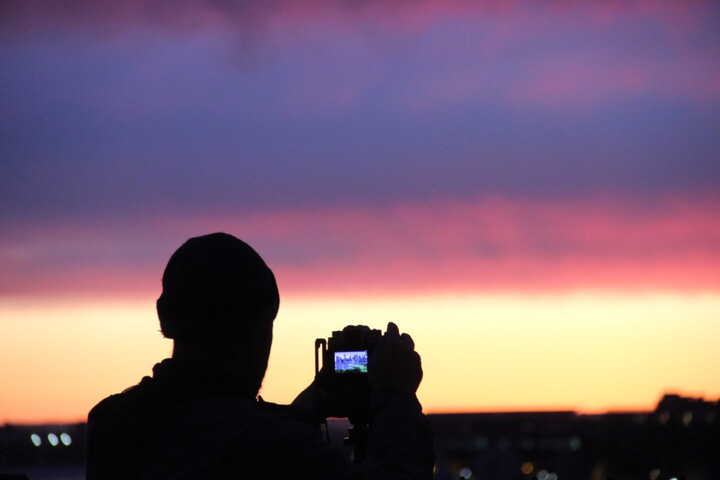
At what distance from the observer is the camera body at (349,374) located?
3344mm

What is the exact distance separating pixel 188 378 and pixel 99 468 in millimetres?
309

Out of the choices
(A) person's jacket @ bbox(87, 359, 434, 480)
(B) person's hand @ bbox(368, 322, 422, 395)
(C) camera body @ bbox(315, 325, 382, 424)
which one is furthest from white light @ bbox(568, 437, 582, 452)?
(A) person's jacket @ bbox(87, 359, 434, 480)

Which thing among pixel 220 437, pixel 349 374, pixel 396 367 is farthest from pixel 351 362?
pixel 220 437

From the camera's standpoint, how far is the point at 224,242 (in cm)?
231

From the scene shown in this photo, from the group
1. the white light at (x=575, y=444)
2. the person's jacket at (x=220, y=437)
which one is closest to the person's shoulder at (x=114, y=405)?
the person's jacket at (x=220, y=437)

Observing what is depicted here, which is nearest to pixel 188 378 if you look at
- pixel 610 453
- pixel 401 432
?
pixel 401 432

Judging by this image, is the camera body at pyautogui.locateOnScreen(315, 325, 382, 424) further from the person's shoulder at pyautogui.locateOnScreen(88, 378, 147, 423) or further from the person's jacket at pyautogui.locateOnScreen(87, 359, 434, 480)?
the person's shoulder at pyautogui.locateOnScreen(88, 378, 147, 423)

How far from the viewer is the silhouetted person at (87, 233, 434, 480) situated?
6.85ft

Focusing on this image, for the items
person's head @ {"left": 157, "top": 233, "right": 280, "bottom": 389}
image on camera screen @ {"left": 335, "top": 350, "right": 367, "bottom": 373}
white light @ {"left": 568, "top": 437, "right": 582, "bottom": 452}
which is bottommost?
white light @ {"left": 568, "top": 437, "right": 582, "bottom": 452}

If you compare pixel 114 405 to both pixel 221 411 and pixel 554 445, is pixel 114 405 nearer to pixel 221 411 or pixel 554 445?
pixel 221 411

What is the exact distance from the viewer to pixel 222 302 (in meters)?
2.26

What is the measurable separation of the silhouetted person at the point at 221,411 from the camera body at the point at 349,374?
922 mm

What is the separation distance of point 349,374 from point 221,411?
1223 mm

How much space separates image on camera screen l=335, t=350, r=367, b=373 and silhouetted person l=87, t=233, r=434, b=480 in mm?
919
